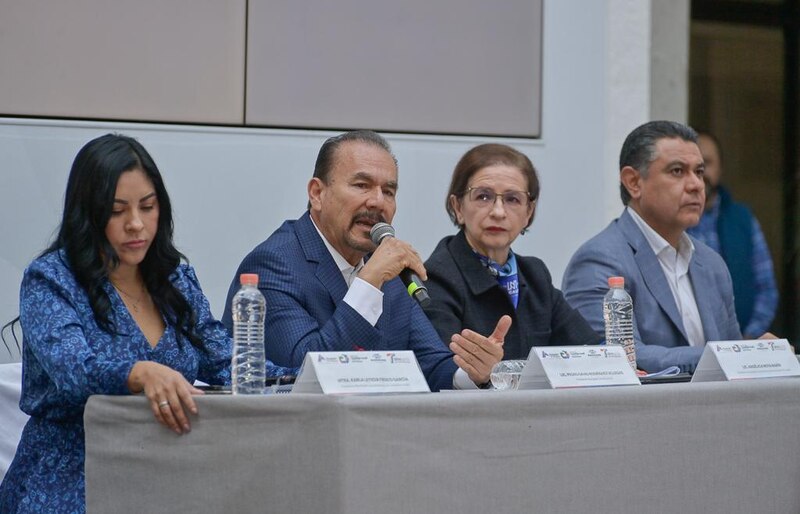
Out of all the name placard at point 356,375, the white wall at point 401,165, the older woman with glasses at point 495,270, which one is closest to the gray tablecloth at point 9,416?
the white wall at point 401,165

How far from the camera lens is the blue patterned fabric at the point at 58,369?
2.11m

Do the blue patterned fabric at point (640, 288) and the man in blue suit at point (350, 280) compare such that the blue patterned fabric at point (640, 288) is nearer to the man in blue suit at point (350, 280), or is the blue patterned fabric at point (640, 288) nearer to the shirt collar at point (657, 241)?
the shirt collar at point (657, 241)

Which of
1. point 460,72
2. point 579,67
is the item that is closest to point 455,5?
point 460,72

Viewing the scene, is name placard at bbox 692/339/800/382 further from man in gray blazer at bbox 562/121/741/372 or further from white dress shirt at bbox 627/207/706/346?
white dress shirt at bbox 627/207/706/346

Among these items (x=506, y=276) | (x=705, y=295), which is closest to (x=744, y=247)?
(x=705, y=295)

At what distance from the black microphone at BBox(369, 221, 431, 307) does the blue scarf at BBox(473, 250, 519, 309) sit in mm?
468

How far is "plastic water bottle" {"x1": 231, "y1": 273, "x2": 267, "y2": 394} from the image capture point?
2.18 meters

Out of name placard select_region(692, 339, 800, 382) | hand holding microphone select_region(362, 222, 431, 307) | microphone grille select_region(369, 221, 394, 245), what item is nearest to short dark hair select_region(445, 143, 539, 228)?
microphone grille select_region(369, 221, 394, 245)

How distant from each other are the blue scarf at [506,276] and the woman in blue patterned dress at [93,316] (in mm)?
909

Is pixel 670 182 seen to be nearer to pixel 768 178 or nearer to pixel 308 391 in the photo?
pixel 308 391

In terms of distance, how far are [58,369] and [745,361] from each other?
1.41 meters

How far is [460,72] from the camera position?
4.55 meters

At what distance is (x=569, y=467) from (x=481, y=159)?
1.34m

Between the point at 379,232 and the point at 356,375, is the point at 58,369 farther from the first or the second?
the point at 379,232
